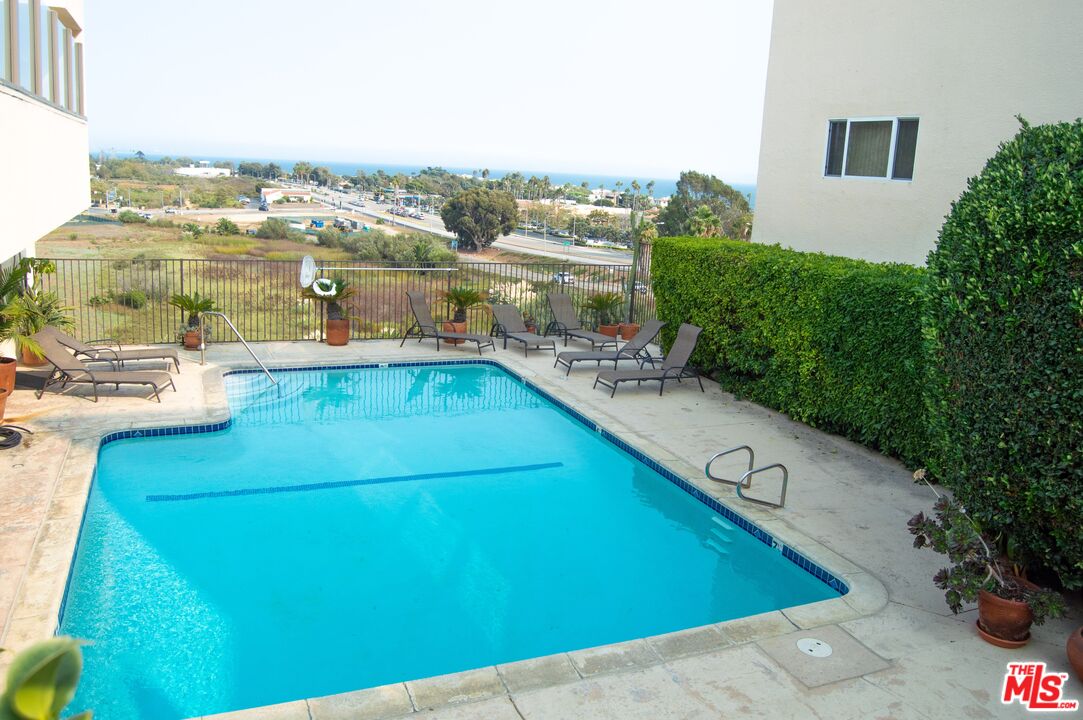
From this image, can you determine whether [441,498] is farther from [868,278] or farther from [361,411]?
[868,278]

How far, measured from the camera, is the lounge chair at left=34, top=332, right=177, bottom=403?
10.9 meters

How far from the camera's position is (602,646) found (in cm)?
561

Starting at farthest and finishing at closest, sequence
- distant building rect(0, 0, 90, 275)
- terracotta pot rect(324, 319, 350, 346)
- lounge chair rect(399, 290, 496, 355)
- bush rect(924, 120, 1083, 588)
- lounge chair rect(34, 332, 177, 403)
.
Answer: lounge chair rect(399, 290, 496, 355)
terracotta pot rect(324, 319, 350, 346)
lounge chair rect(34, 332, 177, 403)
distant building rect(0, 0, 90, 275)
bush rect(924, 120, 1083, 588)

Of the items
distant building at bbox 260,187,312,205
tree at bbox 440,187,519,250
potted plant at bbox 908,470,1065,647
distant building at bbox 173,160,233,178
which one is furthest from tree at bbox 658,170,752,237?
distant building at bbox 173,160,233,178

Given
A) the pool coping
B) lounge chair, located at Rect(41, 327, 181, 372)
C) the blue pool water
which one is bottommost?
the blue pool water

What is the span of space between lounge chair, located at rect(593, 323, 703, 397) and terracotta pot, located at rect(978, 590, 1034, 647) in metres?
6.98

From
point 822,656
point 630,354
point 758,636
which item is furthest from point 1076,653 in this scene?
point 630,354

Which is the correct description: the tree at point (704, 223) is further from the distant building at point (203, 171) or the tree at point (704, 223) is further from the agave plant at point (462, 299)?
the distant building at point (203, 171)

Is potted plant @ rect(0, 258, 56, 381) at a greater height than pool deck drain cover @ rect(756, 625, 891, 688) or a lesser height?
greater

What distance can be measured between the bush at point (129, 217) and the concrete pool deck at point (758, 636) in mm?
43182

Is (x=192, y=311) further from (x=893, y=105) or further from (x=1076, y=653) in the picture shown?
(x=1076, y=653)

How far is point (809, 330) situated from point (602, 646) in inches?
251

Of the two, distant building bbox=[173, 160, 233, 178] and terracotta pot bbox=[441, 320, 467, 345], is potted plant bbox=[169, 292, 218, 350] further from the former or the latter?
distant building bbox=[173, 160, 233, 178]
